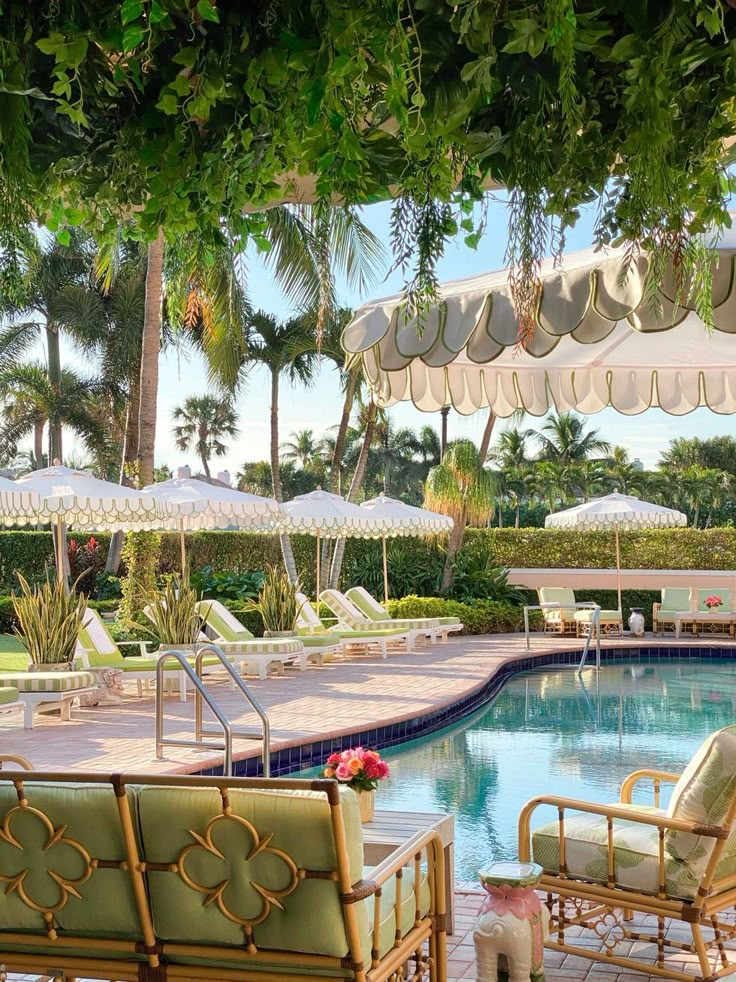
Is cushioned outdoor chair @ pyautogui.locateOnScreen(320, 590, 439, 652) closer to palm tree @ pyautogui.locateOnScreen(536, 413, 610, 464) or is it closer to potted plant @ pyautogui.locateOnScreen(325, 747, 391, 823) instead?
potted plant @ pyautogui.locateOnScreen(325, 747, 391, 823)

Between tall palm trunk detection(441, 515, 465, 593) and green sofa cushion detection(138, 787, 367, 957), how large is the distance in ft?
62.0

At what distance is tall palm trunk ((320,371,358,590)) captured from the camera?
21.3 meters

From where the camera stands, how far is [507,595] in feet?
72.0

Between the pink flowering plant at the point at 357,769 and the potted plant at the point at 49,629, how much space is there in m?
6.99

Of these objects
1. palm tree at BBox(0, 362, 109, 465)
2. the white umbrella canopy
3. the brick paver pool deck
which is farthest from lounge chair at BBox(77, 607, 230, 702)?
palm tree at BBox(0, 362, 109, 465)

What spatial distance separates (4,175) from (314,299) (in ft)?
57.9

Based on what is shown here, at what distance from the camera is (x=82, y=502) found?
37.9 ft

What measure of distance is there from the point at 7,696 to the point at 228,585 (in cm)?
1056

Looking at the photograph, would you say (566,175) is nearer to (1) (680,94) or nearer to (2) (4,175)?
(1) (680,94)

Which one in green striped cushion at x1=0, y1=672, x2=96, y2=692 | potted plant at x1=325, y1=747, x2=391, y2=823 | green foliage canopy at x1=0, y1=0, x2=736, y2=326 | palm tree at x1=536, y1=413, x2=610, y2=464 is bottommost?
green striped cushion at x1=0, y1=672, x2=96, y2=692

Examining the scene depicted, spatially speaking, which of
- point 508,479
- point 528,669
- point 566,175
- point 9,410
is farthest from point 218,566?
point 508,479

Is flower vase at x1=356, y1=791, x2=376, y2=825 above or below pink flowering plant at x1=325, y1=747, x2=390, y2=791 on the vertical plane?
below

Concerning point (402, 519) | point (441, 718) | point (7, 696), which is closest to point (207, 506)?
point (402, 519)

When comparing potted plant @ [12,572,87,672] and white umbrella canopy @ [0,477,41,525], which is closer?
potted plant @ [12,572,87,672]
